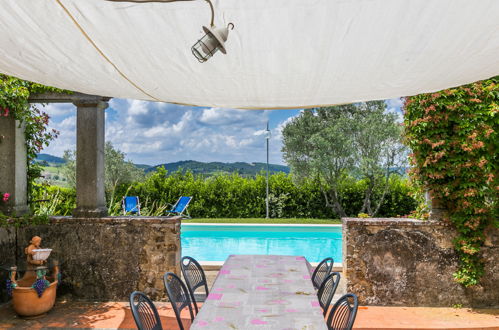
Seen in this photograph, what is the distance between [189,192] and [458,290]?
1039 cm

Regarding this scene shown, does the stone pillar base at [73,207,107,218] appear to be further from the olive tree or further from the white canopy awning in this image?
the olive tree

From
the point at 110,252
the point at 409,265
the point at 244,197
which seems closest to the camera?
the point at 409,265

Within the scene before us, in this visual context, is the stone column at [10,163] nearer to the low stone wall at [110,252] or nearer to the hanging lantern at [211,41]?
the low stone wall at [110,252]

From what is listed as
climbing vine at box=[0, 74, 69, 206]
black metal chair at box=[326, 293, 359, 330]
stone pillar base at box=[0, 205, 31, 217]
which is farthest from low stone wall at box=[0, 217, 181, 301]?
black metal chair at box=[326, 293, 359, 330]

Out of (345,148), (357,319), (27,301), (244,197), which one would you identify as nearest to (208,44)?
(357,319)

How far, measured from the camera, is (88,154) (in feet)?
16.4

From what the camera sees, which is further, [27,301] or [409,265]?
[409,265]

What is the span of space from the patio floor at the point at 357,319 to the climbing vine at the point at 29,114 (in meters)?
1.69

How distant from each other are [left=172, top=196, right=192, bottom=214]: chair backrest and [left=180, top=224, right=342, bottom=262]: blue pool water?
1.09 metres

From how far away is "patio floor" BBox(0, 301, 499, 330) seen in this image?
13.1 ft

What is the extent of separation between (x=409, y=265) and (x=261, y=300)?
8.92ft

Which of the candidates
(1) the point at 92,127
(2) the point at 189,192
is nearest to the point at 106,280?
(1) the point at 92,127

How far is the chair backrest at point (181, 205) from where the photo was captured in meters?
12.4

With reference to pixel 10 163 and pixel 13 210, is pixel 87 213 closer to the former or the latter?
pixel 13 210
